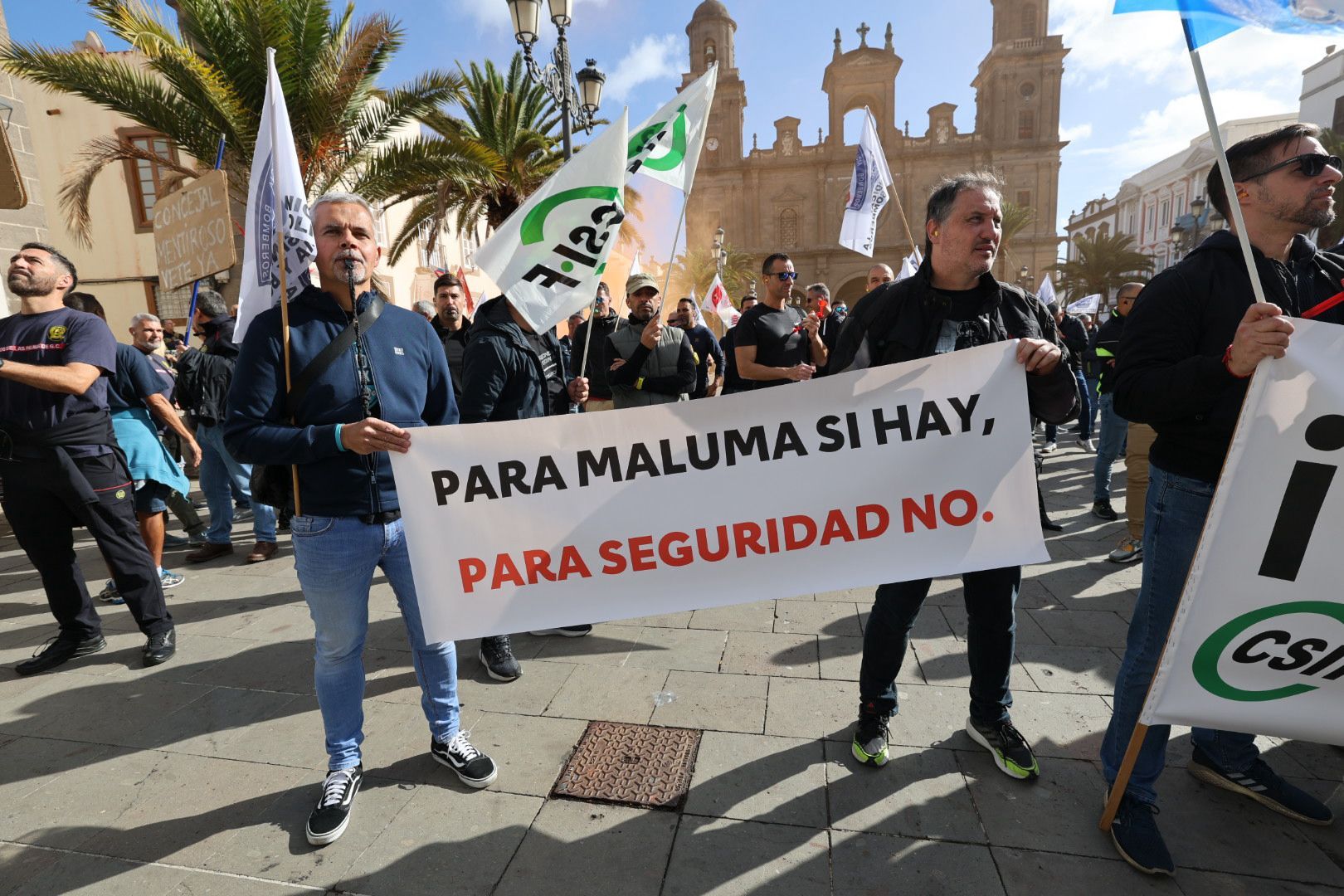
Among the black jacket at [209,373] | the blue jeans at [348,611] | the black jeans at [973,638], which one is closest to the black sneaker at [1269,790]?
the black jeans at [973,638]

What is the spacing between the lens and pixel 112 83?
9.03 meters

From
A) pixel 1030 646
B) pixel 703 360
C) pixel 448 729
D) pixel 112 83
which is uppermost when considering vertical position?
pixel 112 83

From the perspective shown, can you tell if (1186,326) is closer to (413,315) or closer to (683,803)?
(683,803)

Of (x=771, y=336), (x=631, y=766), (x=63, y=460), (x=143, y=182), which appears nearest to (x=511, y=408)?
(x=631, y=766)

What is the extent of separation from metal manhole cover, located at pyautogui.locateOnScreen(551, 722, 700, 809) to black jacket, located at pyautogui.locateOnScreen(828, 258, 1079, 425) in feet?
5.18

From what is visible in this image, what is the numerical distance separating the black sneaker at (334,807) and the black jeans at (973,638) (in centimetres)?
186

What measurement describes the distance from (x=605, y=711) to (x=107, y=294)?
20.7m

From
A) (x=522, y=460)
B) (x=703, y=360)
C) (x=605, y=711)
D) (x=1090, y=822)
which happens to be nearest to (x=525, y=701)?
(x=605, y=711)

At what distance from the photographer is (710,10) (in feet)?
185

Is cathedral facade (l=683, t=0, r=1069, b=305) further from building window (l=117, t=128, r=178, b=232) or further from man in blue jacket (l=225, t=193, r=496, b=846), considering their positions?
man in blue jacket (l=225, t=193, r=496, b=846)

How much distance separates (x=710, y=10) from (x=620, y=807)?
65703mm

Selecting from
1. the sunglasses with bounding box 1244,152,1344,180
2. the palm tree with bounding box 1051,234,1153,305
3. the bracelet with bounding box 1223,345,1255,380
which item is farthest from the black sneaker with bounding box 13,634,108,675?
the palm tree with bounding box 1051,234,1153,305

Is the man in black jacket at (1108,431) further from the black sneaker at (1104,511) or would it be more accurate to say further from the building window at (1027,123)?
the building window at (1027,123)

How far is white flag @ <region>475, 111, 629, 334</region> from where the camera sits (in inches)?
125
